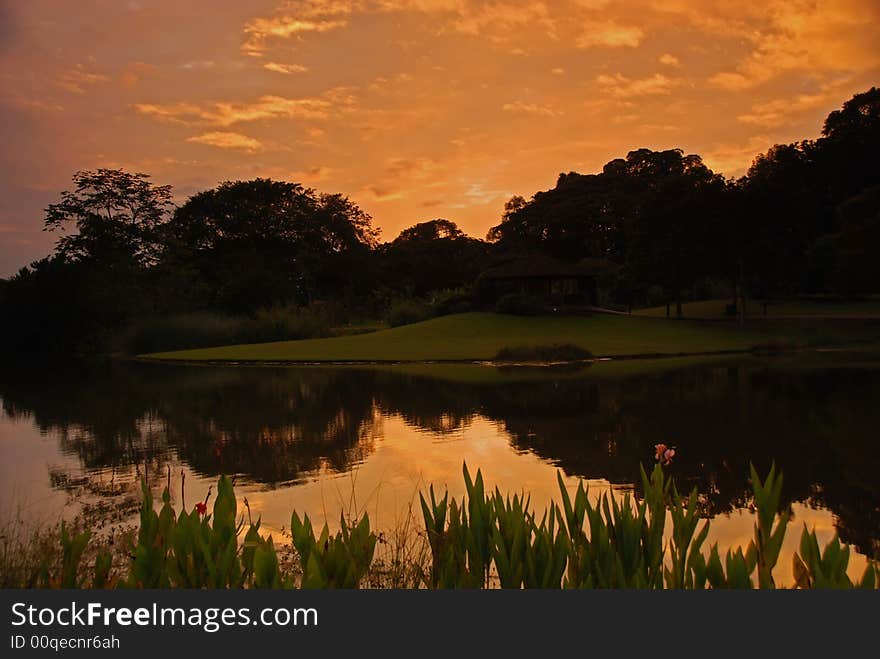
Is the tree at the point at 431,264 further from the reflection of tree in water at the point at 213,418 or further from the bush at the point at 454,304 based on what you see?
the reflection of tree in water at the point at 213,418

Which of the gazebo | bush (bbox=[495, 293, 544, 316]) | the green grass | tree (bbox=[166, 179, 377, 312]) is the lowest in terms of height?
the green grass

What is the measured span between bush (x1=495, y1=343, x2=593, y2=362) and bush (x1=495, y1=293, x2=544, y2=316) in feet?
66.4

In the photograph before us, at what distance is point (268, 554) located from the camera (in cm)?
490

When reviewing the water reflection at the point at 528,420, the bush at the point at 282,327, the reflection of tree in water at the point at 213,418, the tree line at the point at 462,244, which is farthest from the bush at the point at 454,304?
the water reflection at the point at 528,420

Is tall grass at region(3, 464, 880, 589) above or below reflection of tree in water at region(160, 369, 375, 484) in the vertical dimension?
above

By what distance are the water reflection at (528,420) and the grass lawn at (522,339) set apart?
657 centimetres

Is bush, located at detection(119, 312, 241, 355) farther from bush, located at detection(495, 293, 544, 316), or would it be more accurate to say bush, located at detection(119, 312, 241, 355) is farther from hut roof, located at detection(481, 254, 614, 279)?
hut roof, located at detection(481, 254, 614, 279)

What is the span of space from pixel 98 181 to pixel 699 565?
73375 mm

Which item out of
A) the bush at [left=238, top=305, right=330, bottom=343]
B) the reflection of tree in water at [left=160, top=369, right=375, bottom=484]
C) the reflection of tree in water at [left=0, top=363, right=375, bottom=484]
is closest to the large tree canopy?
the bush at [left=238, top=305, right=330, bottom=343]

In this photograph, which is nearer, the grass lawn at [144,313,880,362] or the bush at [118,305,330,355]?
the grass lawn at [144,313,880,362]

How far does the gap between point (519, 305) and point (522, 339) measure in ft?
39.0

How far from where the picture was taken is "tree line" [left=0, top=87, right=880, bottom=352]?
50.4 m

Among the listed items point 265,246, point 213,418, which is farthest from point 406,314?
point 213,418

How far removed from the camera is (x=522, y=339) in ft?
150
